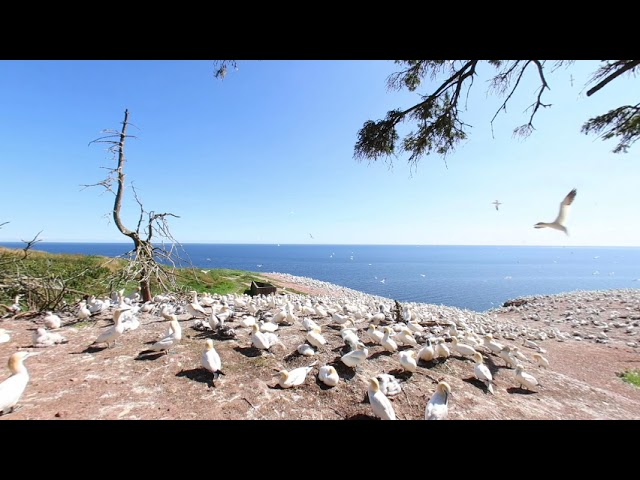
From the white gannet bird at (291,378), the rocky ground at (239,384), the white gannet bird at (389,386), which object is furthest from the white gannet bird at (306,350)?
the white gannet bird at (389,386)

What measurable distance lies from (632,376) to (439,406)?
24.9 feet

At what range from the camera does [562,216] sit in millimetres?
3971

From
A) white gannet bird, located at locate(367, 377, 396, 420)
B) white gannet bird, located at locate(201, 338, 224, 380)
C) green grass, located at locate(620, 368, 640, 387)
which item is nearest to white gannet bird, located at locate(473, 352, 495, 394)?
white gannet bird, located at locate(367, 377, 396, 420)

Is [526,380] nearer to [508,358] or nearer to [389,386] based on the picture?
[508,358]

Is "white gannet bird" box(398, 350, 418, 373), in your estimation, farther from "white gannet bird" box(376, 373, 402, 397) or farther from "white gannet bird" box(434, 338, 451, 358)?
"white gannet bird" box(434, 338, 451, 358)

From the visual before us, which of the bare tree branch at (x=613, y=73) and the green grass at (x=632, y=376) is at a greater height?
the bare tree branch at (x=613, y=73)

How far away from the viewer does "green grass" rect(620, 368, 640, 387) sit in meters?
6.15

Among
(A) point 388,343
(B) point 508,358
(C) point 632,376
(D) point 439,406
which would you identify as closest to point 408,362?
(A) point 388,343

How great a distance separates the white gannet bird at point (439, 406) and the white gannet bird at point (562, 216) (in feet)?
8.97

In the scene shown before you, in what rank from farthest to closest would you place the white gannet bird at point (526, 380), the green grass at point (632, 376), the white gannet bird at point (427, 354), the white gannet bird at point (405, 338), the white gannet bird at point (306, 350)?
the green grass at point (632, 376) < the white gannet bird at point (405, 338) < the white gannet bird at point (427, 354) < the white gannet bird at point (306, 350) < the white gannet bird at point (526, 380)

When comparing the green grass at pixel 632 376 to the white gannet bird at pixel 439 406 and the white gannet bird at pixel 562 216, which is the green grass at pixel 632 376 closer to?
the white gannet bird at pixel 562 216

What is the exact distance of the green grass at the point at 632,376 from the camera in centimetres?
615
